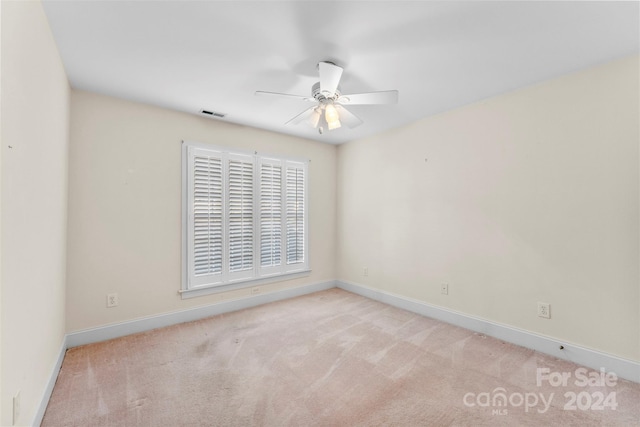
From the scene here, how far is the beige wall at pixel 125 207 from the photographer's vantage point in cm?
259

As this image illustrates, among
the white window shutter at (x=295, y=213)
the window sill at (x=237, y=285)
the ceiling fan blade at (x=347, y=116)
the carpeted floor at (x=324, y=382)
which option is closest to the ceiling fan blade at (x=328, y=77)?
the ceiling fan blade at (x=347, y=116)

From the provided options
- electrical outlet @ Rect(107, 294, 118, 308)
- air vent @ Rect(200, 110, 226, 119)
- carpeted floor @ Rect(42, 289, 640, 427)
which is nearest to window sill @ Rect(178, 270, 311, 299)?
carpeted floor @ Rect(42, 289, 640, 427)

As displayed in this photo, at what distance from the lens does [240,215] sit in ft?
11.8

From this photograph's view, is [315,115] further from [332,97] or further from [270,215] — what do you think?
[270,215]

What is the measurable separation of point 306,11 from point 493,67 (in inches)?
64.3

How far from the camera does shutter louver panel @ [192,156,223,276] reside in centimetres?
325

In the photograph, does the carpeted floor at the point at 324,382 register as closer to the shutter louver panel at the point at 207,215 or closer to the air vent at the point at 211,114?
the shutter louver panel at the point at 207,215

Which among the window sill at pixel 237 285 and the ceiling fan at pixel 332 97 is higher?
the ceiling fan at pixel 332 97

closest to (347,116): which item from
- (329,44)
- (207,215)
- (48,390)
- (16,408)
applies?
(329,44)

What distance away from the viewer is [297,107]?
3.02m

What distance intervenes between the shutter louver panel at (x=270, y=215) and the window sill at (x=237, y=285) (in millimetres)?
208

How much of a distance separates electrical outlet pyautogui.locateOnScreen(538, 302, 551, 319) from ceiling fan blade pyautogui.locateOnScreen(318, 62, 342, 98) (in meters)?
2.63

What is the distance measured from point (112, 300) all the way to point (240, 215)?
158cm

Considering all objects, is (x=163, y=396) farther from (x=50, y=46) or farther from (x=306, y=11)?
(x=306, y=11)
